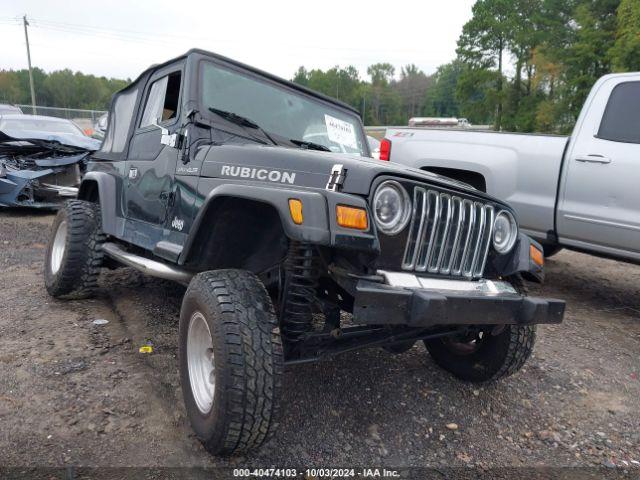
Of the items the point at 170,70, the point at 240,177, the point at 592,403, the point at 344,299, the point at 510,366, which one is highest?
the point at 170,70

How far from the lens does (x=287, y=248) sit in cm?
254

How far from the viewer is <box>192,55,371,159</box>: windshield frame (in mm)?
3197

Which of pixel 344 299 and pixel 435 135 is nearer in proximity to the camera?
pixel 344 299

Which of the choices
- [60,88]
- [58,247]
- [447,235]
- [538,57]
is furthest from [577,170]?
[60,88]

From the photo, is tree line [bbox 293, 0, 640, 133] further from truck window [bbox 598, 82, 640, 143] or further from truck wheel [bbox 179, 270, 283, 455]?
truck wheel [bbox 179, 270, 283, 455]

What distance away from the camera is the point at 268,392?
2.16 m

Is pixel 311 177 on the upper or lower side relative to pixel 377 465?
upper

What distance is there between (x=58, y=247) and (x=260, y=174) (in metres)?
2.83

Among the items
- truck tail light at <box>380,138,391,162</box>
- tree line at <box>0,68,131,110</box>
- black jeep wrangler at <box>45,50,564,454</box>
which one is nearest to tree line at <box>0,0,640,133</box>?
truck tail light at <box>380,138,391,162</box>

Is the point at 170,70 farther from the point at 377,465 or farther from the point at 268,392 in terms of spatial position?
the point at 377,465

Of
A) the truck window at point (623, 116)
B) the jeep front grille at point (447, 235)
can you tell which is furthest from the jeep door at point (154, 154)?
the truck window at point (623, 116)

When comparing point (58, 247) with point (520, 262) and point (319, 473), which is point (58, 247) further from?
point (520, 262)

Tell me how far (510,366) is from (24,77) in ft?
304

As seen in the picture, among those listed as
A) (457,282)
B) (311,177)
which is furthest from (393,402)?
(311,177)
